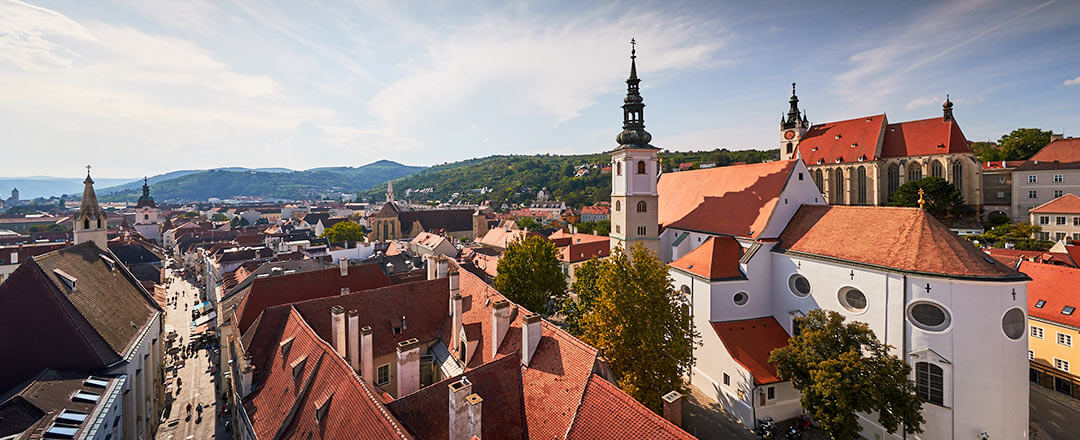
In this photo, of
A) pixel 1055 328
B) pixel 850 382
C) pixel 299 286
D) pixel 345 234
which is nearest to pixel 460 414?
pixel 850 382

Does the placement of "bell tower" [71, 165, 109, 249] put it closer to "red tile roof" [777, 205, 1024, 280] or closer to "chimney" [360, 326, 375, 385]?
"chimney" [360, 326, 375, 385]

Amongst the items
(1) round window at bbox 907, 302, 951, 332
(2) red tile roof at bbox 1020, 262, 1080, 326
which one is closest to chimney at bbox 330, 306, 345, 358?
(1) round window at bbox 907, 302, 951, 332

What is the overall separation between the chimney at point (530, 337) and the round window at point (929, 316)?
17.2 metres

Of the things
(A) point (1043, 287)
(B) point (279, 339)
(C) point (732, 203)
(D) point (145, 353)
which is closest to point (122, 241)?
(D) point (145, 353)

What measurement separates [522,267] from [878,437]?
2119 cm

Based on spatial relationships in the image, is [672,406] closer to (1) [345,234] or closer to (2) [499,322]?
(2) [499,322]

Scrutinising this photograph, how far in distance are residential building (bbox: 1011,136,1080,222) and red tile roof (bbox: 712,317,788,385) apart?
55.6 m

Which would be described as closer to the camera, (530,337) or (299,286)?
(530,337)

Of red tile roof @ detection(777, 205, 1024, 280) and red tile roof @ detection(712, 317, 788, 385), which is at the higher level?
red tile roof @ detection(777, 205, 1024, 280)

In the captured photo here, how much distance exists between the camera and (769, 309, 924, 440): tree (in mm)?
16594

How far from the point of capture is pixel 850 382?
16594 mm

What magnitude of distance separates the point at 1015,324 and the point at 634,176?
2007 centimetres

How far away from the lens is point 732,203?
29312 millimetres

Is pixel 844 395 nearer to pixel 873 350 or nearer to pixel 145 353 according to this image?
pixel 873 350
